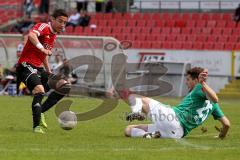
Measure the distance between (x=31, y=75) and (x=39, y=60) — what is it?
532mm

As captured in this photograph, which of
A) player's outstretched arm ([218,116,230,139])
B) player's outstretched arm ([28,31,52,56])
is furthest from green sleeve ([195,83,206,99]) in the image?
player's outstretched arm ([28,31,52,56])

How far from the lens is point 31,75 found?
13.2 m

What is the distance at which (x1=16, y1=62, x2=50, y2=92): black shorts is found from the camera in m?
13.1

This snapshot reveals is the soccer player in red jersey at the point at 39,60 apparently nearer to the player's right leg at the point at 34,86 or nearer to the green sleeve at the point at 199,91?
the player's right leg at the point at 34,86

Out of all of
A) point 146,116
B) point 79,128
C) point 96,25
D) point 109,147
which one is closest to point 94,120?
point 79,128

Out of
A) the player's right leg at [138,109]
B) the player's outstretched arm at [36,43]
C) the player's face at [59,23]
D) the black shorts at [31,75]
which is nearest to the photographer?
the player's right leg at [138,109]

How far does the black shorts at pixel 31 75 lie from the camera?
13125mm

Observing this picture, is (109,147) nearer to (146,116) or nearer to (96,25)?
(146,116)

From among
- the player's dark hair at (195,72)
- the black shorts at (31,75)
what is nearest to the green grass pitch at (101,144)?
the black shorts at (31,75)

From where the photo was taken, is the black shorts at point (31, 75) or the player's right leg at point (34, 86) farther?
the black shorts at point (31, 75)

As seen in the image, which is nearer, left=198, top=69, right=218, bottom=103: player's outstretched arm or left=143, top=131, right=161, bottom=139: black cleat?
left=198, top=69, right=218, bottom=103: player's outstretched arm

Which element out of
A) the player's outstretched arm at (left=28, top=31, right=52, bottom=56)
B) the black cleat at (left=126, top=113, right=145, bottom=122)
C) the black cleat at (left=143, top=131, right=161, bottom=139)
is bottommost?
the black cleat at (left=143, top=131, right=161, bottom=139)

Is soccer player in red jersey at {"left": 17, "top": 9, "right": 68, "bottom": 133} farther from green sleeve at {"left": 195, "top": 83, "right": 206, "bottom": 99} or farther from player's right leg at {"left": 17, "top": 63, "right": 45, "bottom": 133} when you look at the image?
green sleeve at {"left": 195, "top": 83, "right": 206, "bottom": 99}

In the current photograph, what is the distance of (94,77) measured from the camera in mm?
27891
